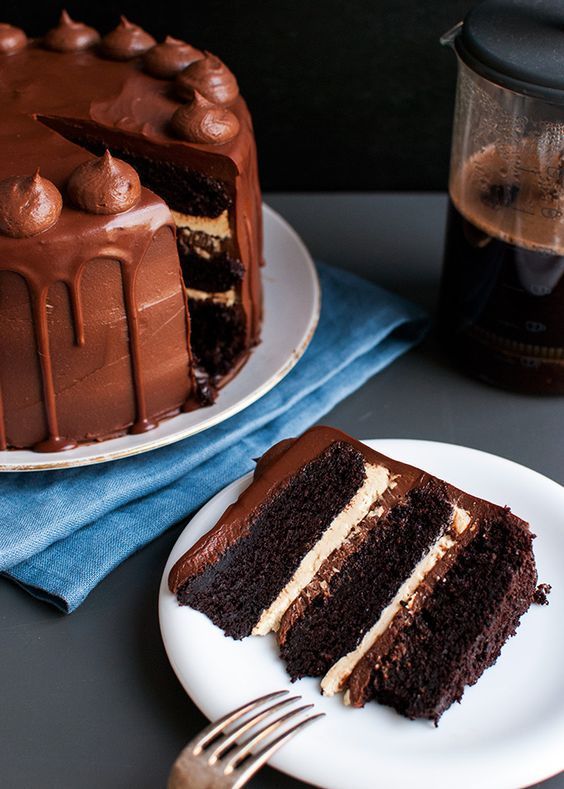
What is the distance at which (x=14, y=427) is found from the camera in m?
1.90

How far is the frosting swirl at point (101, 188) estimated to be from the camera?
69.7 inches

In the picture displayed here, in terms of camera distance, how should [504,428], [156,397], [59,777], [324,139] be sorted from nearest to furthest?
[59,777] → [156,397] → [504,428] → [324,139]

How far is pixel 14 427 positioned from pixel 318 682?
2.51ft

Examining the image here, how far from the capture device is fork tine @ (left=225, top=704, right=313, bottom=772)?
1.32 meters

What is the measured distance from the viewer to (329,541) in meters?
1.71

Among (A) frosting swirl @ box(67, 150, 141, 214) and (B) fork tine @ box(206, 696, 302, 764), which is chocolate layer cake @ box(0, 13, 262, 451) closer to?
(A) frosting swirl @ box(67, 150, 141, 214)

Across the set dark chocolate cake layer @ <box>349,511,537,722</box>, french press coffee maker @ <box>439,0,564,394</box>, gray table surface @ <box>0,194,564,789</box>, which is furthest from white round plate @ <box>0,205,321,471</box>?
dark chocolate cake layer @ <box>349,511,537,722</box>

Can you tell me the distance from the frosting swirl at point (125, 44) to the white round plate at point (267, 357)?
49 cm

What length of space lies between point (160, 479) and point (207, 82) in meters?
0.83

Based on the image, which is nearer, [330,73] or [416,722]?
[416,722]

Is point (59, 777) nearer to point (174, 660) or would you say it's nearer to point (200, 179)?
point (174, 660)

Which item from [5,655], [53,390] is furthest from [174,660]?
[53,390]

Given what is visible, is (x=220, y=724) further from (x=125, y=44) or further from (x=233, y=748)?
(x=125, y=44)

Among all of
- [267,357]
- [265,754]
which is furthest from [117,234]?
[265,754]
